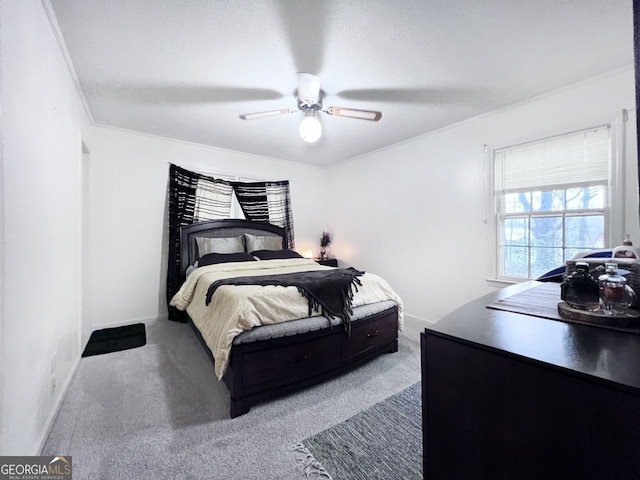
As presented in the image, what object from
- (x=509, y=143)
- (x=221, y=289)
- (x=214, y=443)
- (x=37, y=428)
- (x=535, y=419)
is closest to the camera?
(x=535, y=419)

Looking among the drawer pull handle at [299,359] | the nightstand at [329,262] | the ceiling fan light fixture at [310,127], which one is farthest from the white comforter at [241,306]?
the nightstand at [329,262]

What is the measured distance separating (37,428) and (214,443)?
883mm

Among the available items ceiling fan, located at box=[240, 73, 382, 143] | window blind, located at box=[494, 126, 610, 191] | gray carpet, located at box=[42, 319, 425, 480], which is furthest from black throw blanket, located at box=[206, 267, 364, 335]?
window blind, located at box=[494, 126, 610, 191]

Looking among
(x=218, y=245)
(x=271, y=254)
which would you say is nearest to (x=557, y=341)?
(x=271, y=254)

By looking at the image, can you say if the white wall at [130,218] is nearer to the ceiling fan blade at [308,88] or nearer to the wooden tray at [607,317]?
the ceiling fan blade at [308,88]

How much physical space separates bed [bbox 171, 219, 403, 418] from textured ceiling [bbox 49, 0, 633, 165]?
5.54 feet

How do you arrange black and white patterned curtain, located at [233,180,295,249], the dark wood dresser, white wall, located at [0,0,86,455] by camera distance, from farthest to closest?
black and white patterned curtain, located at [233,180,295,249] < white wall, located at [0,0,86,455] < the dark wood dresser

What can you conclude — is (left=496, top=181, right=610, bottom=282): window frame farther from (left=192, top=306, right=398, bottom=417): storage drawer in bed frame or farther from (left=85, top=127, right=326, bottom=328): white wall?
(left=85, top=127, right=326, bottom=328): white wall

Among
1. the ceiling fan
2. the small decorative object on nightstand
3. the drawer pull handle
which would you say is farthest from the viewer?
the small decorative object on nightstand

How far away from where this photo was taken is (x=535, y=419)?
0.64 meters

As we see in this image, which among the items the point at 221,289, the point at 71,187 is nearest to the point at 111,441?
the point at 221,289

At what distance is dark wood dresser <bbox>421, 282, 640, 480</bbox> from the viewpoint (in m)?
0.55

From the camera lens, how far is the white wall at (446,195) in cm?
229

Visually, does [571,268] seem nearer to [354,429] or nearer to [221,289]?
[354,429]
